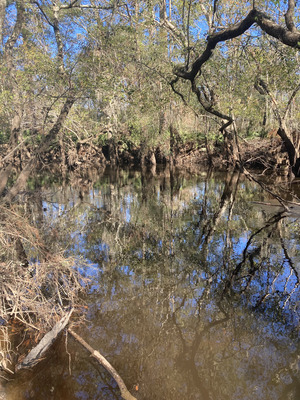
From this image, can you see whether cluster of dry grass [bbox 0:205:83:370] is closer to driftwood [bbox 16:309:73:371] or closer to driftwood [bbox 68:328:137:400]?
driftwood [bbox 16:309:73:371]

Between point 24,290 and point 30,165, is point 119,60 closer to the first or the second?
point 30,165

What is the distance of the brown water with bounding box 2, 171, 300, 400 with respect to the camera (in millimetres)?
3742

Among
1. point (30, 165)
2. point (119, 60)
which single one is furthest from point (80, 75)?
point (30, 165)

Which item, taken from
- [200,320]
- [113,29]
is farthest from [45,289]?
[113,29]

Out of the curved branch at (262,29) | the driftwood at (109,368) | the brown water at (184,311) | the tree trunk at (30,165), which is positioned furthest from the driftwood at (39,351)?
the curved branch at (262,29)

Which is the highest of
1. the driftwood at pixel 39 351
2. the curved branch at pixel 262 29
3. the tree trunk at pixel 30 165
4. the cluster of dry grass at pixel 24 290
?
the curved branch at pixel 262 29

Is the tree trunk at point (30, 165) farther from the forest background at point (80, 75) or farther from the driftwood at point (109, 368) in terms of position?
the driftwood at point (109, 368)

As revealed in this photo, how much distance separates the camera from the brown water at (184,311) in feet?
12.3

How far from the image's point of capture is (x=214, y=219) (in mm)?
10867

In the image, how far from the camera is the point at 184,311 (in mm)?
5234

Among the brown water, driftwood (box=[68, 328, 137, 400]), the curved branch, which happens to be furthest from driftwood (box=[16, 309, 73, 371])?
the curved branch

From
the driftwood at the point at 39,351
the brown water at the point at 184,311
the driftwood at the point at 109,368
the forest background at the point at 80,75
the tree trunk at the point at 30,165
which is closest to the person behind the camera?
the driftwood at the point at 109,368

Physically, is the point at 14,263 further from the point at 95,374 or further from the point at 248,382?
the point at 248,382

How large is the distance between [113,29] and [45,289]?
26.3 ft
